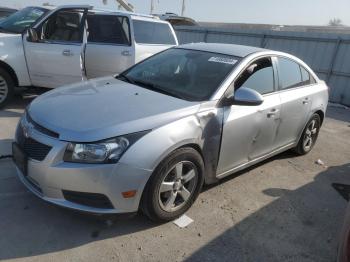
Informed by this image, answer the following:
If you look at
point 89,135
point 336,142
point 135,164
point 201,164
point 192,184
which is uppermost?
point 89,135

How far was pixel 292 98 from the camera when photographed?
15.1 ft

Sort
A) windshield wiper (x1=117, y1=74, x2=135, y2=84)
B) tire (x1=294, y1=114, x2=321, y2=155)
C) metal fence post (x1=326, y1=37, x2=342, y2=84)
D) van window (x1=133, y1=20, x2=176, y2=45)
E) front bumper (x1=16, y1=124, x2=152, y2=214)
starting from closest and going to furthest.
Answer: front bumper (x1=16, y1=124, x2=152, y2=214), windshield wiper (x1=117, y1=74, x2=135, y2=84), tire (x1=294, y1=114, x2=321, y2=155), van window (x1=133, y1=20, x2=176, y2=45), metal fence post (x1=326, y1=37, x2=342, y2=84)

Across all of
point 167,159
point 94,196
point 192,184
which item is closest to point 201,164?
point 192,184

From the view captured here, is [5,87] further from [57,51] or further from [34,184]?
[34,184]

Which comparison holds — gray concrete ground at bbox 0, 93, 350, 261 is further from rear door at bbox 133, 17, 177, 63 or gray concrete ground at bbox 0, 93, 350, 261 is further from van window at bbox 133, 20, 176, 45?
van window at bbox 133, 20, 176, 45

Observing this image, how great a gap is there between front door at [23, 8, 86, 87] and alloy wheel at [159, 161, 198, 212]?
3.75 m

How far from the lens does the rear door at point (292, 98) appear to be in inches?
177

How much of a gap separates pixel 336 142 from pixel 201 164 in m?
→ 4.32

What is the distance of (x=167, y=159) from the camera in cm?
306

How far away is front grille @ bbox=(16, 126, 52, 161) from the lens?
2888mm

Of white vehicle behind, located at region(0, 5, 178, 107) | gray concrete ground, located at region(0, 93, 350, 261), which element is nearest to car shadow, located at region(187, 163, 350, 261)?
gray concrete ground, located at region(0, 93, 350, 261)

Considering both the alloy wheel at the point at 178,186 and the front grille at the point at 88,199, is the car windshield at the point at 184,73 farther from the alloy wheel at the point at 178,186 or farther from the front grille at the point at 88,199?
the front grille at the point at 88,199

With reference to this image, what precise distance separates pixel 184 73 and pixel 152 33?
11.3ft

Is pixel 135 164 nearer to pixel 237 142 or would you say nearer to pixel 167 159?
pixel 167 159
